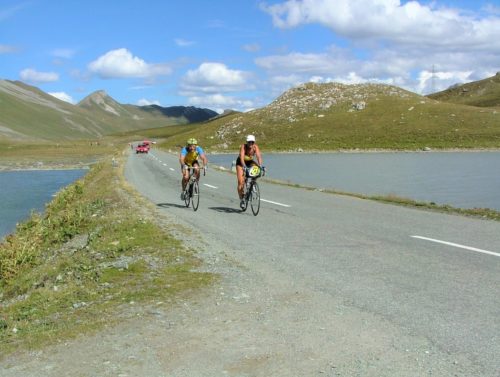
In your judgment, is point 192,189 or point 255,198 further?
point 192,189

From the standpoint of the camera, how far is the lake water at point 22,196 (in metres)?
31.7

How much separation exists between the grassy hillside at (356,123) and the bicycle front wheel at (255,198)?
91.1 metres

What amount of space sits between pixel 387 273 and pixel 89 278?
5.23 meters

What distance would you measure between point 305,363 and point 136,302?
3.34 metres

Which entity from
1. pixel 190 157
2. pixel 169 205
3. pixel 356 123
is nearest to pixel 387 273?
pixel 190 157

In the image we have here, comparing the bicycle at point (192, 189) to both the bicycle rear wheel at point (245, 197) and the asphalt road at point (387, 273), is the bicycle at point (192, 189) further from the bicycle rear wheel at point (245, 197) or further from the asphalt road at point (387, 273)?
the bicycle rear wheel at point (245, 197)

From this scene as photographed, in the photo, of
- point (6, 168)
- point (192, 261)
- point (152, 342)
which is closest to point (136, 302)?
point (152, 342)

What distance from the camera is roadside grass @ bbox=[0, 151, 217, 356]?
24.1ft

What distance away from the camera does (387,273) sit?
9.09m

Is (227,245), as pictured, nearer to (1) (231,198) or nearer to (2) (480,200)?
(1) (231,198)

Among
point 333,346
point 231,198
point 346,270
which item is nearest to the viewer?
point 333,346

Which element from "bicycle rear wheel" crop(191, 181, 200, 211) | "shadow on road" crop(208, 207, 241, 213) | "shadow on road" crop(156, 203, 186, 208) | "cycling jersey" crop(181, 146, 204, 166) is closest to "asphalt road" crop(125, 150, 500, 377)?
"shadow on road" crop(208, 207, 241, 213)

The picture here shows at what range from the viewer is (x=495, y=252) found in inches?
420

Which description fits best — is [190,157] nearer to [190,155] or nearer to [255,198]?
[190,155]
